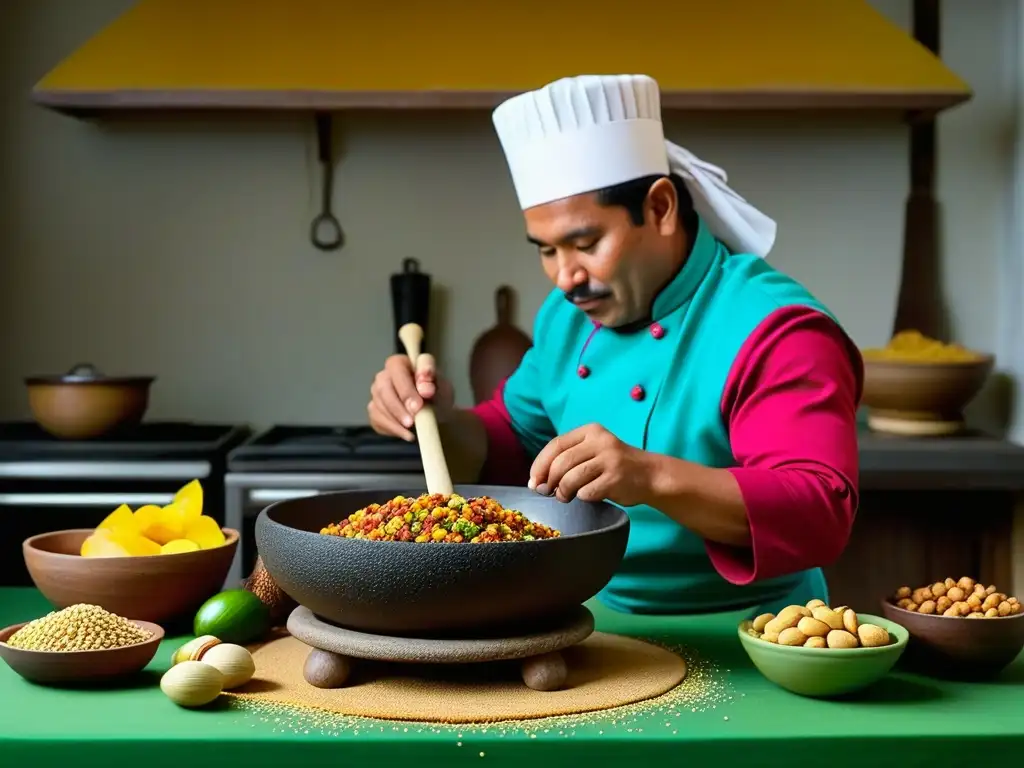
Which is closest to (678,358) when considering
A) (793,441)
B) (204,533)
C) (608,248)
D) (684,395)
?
(684,395)

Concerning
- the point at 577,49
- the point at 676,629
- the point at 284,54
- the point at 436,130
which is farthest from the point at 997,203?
the point at 676,629

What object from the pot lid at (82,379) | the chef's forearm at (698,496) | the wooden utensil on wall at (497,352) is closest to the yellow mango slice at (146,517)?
the chef's forearm at (698,496)

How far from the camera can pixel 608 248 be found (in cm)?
156

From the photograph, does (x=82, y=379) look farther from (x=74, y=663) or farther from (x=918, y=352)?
(x=918, y=352)

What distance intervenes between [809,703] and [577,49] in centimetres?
219

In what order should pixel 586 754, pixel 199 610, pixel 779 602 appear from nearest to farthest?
1. pixel 586 754
2. pixel 199 610
3. pixel 779 602

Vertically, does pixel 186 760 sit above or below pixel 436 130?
below

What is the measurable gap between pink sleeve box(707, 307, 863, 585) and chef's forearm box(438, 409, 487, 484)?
1.41 ft

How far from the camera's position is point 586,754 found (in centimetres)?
100

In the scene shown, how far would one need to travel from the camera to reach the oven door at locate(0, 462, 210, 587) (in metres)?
2.63

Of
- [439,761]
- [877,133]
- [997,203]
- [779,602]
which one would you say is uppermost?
[877,133]

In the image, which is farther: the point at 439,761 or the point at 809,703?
the point at 809,703

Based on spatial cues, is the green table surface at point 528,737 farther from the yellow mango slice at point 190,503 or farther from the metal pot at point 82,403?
the metal pot at point 82,403

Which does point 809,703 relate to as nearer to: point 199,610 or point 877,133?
point 199,610
